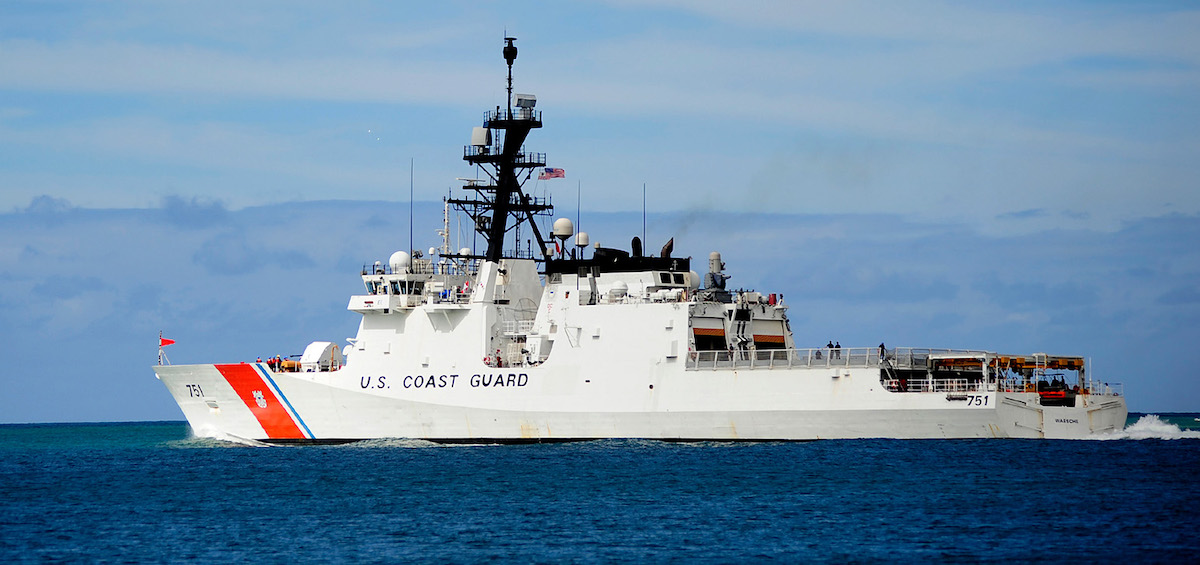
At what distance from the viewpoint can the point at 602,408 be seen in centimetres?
3262

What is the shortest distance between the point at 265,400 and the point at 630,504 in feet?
52.1

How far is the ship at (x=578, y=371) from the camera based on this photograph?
30.5 m

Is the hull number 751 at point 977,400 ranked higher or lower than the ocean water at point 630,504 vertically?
higher

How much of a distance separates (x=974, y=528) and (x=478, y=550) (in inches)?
297

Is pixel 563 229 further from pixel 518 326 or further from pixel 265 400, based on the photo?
pixel 265 400

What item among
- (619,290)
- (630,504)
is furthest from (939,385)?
(630,504)

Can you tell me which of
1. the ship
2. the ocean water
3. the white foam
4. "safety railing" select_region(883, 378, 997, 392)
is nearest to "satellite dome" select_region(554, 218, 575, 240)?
the ship

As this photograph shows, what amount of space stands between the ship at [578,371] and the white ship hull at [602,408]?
0.04 meters

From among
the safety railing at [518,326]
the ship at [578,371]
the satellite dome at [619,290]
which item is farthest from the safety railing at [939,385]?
the safety railing at [518,326]

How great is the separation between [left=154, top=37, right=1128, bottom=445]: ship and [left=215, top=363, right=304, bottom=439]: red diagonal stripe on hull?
0.04 m

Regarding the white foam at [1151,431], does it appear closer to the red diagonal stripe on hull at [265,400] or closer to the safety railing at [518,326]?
the safety railing at [518,326]

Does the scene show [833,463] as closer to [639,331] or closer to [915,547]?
[639,331]

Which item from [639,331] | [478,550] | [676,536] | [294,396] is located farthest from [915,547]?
[294,396]

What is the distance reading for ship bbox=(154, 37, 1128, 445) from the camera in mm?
30484
